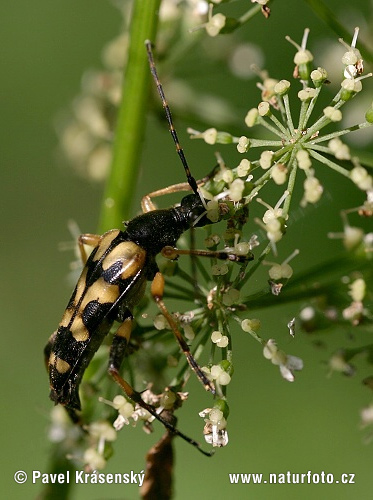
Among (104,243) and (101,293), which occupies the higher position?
(104,243)

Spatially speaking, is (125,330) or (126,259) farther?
(126,259)

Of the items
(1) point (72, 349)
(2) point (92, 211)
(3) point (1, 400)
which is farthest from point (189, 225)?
(2) point (92, 211)

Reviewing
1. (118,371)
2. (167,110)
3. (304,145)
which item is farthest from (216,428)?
(167,110)

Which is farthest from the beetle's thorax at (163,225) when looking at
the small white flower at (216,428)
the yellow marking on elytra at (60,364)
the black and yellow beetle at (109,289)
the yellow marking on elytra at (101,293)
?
Answer: the small white flower at (216,428)

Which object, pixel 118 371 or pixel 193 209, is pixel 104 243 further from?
pixel 118 371

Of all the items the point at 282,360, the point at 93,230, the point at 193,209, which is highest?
the point at 93,230

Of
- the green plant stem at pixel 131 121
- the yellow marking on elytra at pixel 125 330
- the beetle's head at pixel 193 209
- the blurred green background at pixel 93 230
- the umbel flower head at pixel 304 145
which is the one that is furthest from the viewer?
the blurred green background at pixel 93 230

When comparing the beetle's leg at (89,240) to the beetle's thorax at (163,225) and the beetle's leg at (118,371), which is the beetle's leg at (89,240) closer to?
the beetle's thorax at (163,225)

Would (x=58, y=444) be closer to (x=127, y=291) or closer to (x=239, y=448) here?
(x=127, y=291)
